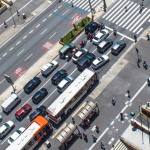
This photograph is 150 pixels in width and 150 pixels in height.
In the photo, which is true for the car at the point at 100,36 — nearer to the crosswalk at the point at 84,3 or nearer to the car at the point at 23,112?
the crosswalk at the point at 84,3

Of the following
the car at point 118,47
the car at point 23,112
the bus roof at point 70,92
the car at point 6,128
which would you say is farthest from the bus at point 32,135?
the car at point 118,47

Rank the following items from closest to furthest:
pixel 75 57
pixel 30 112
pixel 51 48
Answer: pixel 30 112 < pixel 75 57 < pixel 51 48

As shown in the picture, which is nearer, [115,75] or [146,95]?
[146,95]

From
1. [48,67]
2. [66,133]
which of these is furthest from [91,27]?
[66,133]

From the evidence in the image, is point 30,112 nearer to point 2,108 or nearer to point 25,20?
point 2,108

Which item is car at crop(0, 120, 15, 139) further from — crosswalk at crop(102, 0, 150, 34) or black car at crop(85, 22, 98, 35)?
crosswalk at crop(102, 0, 150, 34)

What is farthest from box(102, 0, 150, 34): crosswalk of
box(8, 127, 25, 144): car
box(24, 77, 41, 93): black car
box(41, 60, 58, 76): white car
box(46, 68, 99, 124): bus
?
box(8, 127, 25, 144): car

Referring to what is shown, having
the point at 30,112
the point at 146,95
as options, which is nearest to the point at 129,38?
the point at 146,95
